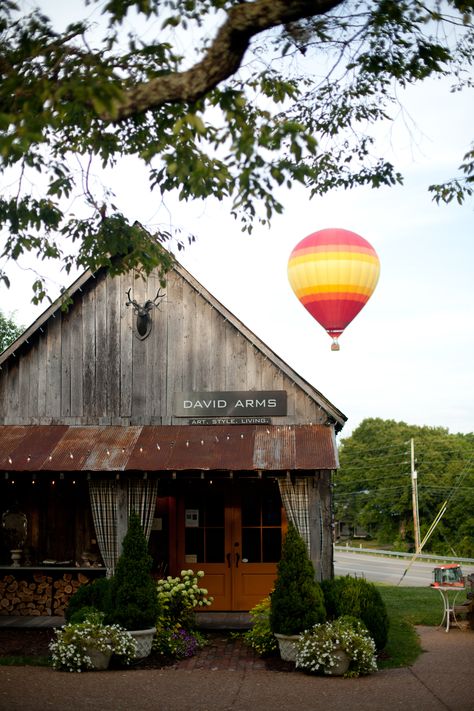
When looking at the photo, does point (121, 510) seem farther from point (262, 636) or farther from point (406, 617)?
point (406, 617)

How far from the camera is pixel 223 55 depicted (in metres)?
6.74

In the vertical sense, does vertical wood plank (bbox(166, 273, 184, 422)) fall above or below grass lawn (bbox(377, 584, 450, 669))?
above

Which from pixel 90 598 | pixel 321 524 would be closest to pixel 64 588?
pixel 90 598

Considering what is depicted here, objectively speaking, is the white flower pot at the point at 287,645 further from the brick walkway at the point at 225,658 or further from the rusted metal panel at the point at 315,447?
the rusted metal panel at the point at 315,447

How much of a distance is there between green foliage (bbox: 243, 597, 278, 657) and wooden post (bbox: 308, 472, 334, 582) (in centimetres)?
181

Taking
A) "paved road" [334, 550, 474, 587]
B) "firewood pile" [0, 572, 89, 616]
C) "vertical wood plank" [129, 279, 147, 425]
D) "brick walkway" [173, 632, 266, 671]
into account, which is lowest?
"paved road" [334, 550, 474, 587]

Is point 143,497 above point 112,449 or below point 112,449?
below

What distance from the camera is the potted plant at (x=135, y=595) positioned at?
12000mm

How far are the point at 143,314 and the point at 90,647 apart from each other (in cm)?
641

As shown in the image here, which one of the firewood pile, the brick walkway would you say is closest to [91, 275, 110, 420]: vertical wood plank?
the firewood pile

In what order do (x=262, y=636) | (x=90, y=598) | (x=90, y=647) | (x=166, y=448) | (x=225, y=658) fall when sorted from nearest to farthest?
(x=90, y=647)
(x=225, y=658)
(x=262, y=636)
(x=90, y=598)
(x=166, y=448)

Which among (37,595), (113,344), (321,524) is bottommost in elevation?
(37,595)

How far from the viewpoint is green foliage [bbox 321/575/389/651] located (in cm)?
1229

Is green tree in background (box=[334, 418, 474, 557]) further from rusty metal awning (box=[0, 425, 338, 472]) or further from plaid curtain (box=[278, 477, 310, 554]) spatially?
plaid curtain (box=[278, 477, 310, 554])
